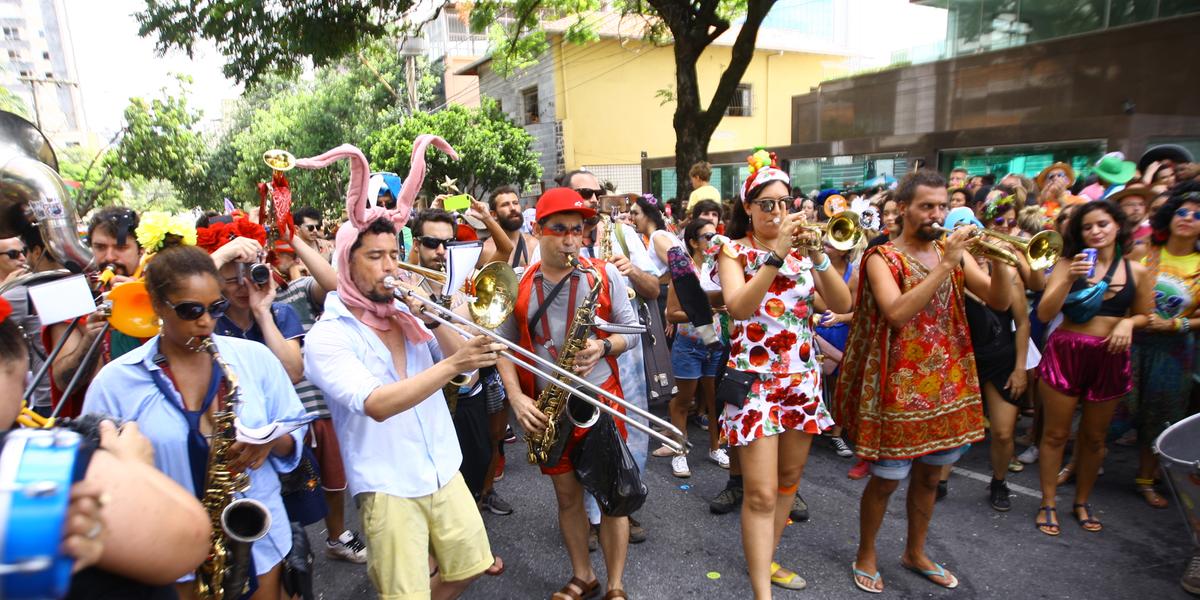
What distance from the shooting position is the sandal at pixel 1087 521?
Result: 159 inches

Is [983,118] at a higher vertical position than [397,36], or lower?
lower

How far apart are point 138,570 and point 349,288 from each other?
5.20 feet

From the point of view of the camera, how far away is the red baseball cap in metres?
3.20

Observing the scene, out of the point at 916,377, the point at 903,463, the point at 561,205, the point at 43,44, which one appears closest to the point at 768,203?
the point at 561,205

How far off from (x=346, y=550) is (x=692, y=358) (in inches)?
112

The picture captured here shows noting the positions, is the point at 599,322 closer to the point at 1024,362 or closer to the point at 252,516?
the point at 252,516

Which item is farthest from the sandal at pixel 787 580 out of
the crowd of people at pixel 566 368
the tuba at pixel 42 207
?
the tuba at pixel 42 207

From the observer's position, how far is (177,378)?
2.32m

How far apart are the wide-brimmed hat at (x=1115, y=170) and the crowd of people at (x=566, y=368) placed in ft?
10.6

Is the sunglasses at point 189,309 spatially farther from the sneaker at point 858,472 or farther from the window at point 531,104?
the window at point 531,104

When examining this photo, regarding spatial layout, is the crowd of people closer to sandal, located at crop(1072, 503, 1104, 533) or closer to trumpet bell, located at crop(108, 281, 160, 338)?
sandal, located at crop(1072, 503, 1104, 533)

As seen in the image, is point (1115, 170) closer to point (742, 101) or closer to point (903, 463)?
point (903, 463)

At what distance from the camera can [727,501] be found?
14.7ft

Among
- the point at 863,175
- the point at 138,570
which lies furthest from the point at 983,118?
the point at 138,570
